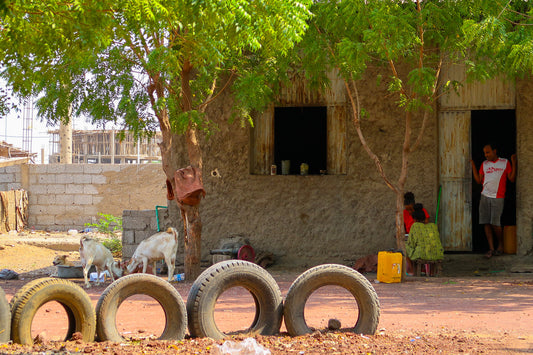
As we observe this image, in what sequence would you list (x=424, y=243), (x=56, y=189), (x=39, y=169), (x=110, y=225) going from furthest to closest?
1. (x=39, y=169)
2. (x=56, y=189)
3. (x=110, y=225)
4. (x=424, y=243)

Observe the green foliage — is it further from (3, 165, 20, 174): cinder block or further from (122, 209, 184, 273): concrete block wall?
(122, 209, 184, 273): concrete block wall

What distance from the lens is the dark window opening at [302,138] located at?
45.0ft

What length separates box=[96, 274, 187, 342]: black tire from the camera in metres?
4.96

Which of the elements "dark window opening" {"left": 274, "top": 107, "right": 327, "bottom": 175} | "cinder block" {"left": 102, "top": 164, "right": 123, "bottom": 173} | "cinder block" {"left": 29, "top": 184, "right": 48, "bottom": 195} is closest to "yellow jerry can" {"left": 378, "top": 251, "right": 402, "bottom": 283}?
"dark window opening" {"left": 274, "top": 107, "right": 327, "bottom": 175}

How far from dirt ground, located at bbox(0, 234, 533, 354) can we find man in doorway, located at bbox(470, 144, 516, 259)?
3.11 ft

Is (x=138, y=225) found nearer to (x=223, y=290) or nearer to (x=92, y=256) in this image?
(x=92, y=256)

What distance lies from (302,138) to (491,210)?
5.00 meters

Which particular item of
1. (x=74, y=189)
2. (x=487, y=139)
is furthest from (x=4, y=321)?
(x=74, y=189)

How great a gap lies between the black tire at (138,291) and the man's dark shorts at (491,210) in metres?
7.12

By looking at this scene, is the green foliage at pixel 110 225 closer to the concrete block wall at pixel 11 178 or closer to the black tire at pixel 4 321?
the concrete block wall at pixel 11 178

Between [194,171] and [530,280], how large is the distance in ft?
17.7

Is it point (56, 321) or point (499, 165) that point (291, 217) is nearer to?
point (499, 165)

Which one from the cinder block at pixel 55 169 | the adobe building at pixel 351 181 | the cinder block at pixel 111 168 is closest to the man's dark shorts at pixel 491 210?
the adobe building at pixel 351 181

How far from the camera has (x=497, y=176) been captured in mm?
10375
